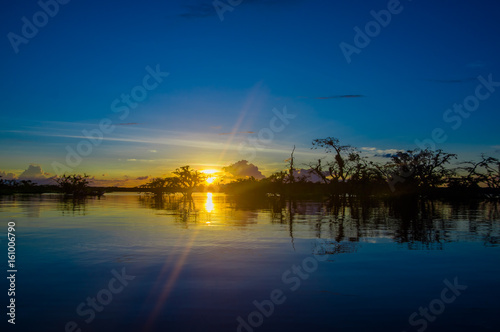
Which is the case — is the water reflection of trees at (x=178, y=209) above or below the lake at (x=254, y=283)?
below

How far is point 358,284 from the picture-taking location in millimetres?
10711

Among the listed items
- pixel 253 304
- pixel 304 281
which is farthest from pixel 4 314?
pixel 304 281

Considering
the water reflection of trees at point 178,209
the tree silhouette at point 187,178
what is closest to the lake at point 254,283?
the water reflection of trees at point 178,209

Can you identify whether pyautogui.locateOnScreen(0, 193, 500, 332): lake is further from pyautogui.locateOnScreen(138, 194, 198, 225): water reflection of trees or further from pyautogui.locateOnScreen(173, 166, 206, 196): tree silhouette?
pyautogui.locateOnScreen(173, 166, 206, 196): tree silhouette

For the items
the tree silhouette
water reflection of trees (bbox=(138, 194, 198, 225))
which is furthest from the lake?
the tree silhouette

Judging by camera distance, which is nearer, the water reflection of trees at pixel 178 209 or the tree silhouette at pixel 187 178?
the water reflection of trees at pixel 178 209

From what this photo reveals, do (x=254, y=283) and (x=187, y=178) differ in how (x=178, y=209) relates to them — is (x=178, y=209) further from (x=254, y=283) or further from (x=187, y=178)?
(x=187, y=178)

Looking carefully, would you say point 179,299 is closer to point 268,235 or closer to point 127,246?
point 127,246

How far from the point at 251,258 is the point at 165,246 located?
426 centimetres

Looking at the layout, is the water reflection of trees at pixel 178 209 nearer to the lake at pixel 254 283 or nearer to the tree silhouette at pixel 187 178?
the lake at pixel 254 283

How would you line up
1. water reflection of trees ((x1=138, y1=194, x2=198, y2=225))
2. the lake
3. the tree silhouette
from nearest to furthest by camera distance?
the lake → water reflection of trees ((x1=138, y1=194, x2=198, y2=225)) → the tree silhouette

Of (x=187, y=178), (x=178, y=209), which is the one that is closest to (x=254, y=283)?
(x=178, y=209)

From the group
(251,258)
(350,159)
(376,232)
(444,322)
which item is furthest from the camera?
(350,159)

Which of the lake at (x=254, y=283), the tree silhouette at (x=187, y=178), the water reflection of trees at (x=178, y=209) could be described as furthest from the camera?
the tree silhouette at (x=187, y=178)
